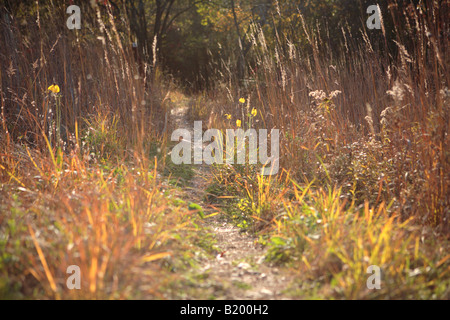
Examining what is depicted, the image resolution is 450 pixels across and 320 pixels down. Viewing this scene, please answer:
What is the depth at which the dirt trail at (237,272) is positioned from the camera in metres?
1.76

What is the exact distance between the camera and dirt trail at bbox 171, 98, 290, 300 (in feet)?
5.78

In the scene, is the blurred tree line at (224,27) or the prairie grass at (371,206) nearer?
the prairie grass at (371,206)

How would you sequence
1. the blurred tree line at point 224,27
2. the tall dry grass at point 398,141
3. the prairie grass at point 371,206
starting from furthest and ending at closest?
the blurred tree line at point 224,27, the tall dry grass at point 398,141, the prairie grass at point 371,206

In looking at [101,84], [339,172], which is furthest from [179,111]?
[339,172]

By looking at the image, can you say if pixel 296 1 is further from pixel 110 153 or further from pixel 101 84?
pixel 110 153

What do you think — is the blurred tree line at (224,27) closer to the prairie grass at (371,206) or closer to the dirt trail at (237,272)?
the prairie grass at (371,206)

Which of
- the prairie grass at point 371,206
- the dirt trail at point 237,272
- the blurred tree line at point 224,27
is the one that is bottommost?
the dirt trail at point 237,272

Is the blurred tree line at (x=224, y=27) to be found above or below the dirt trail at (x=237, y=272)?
above

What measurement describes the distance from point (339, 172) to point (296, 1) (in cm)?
514

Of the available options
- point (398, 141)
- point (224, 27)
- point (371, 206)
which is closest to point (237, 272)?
point (371, 206)

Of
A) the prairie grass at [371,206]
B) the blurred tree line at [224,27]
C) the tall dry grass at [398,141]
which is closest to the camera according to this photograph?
the prairie grass at [371,206]

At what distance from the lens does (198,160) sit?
4.18 meters

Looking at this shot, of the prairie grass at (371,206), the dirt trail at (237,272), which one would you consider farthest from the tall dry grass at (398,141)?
the dirt trail at (237,272)

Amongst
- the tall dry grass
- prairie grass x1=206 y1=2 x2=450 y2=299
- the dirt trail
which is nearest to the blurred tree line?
the tall dry grass
